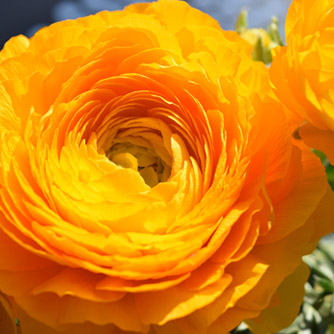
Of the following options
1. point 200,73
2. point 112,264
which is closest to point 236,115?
point 200,73

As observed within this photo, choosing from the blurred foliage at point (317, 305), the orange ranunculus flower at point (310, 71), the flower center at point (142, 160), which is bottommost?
the blurred foliage at point (317, 305)

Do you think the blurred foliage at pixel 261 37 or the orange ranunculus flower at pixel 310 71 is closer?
the orange ranunculus flower at pixel 310 71

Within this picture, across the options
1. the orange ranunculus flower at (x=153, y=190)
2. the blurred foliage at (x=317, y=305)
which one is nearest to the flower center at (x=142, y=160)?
the orange ranunculus flower at (x=153, y=190)

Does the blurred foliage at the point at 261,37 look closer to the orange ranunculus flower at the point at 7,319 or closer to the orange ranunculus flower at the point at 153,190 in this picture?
the orange ranunculus flower at the point at 153,190

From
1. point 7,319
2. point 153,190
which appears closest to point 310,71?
point 153,190

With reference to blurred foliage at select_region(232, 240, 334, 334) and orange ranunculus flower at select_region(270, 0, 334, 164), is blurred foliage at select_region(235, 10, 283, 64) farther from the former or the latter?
blurred foliage at select_region(232, 240, 334, 334)

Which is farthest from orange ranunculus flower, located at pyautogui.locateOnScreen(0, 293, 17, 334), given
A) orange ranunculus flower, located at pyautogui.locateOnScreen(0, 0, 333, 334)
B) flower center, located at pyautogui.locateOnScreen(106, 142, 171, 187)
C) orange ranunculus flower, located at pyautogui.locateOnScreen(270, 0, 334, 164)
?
orange ranunculus flower, located at pyautogui.locateOnScreen(270, 0, 334, 164)
